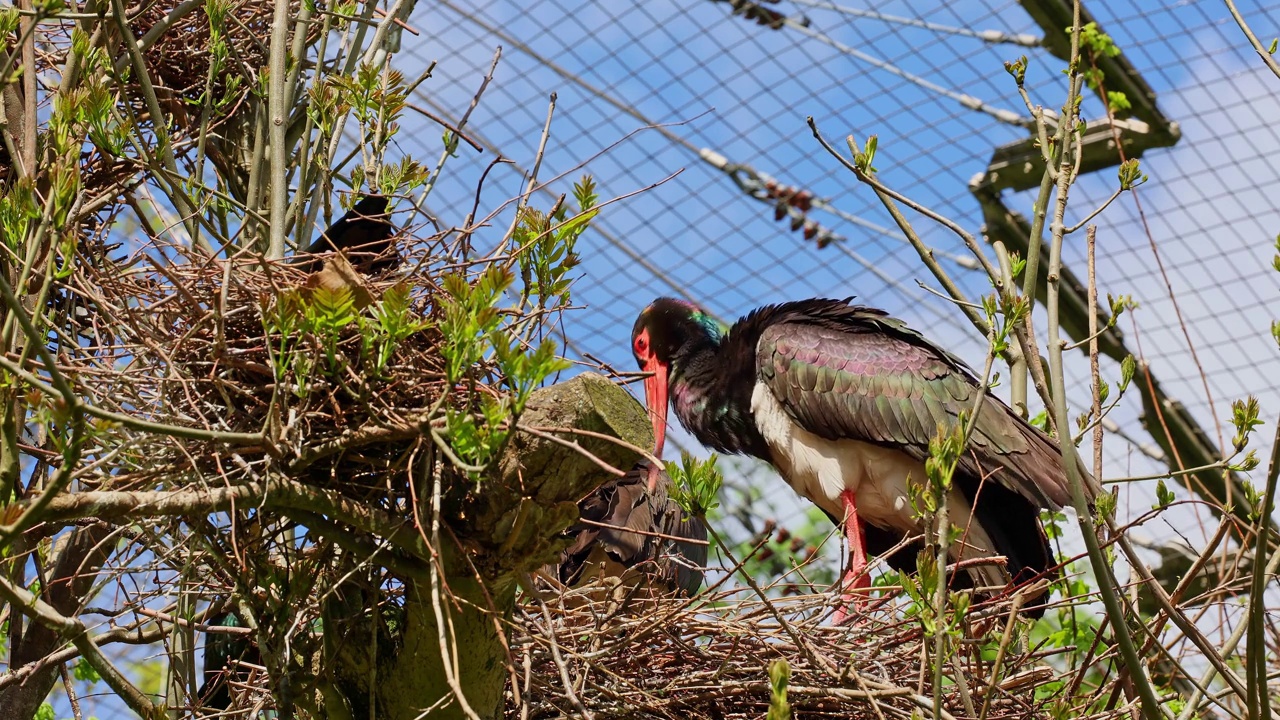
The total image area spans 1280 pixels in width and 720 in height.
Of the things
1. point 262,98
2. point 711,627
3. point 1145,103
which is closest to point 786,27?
point 1145,103

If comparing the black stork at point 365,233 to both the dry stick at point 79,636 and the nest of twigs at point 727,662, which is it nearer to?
the nest of twigs at point 727,662

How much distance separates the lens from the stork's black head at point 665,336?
17.4 ft

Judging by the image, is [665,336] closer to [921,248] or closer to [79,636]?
[921,248]

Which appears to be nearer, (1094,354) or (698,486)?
(698,486)

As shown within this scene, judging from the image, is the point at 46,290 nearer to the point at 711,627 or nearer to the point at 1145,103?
the point at 711,627

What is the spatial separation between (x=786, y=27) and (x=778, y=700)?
18.0 ft

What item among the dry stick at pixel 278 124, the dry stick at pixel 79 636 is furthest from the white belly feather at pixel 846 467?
the dry stick at pixel 79 636

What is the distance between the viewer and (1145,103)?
210 inches

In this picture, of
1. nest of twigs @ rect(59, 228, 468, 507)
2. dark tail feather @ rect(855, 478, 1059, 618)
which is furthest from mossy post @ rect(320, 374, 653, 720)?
dark tail feather @ rect(855, 478, 1059, 618)

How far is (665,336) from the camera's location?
539 cm

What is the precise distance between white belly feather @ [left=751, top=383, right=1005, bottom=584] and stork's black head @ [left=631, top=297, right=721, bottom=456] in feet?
1.93

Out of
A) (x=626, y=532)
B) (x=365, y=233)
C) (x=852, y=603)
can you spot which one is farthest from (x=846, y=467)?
(x=365, y=233)

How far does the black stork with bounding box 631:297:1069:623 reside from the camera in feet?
13.9

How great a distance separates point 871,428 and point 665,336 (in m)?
1.14
